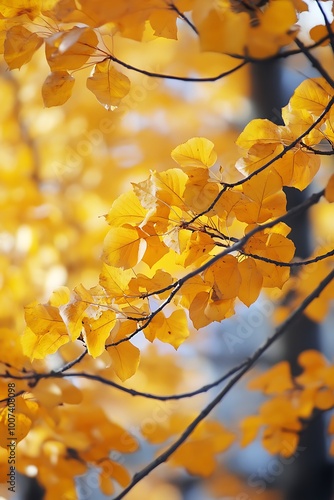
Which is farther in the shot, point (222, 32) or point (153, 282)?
point (153, 282)

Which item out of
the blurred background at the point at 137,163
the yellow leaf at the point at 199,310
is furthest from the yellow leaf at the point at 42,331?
the blurred background at the point at 137,163

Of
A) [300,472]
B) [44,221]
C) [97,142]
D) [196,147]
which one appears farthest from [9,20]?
[300,472]

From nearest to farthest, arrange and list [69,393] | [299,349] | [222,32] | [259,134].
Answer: [222,32] < [259,134] < [69,393] < [299,349]

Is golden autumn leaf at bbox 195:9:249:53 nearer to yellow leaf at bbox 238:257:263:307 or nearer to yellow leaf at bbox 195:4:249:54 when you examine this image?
yellow leaf at bbox 195:4:249:54

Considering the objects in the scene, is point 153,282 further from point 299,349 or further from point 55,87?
point 299,349

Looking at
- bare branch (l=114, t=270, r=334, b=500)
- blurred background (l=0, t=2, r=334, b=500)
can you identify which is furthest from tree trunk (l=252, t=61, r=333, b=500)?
bare branch (l=114, t=270, r=334, b=500)

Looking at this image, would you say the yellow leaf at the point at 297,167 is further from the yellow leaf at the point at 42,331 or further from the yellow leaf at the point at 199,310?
the yellow leaf at the point at 42,331

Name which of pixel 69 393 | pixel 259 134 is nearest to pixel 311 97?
pixel 259 134
